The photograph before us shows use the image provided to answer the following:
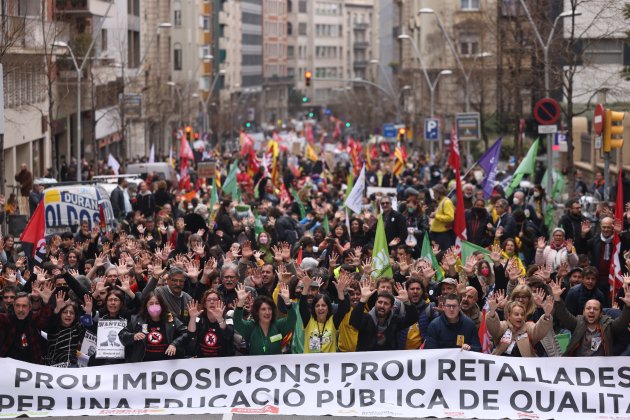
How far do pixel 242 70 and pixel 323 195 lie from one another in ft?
398

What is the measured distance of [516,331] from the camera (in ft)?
42.1

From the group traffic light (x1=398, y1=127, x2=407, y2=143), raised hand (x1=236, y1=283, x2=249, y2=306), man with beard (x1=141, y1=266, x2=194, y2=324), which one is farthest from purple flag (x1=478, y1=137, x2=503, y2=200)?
traffic light (x1=398, y1=127, x2=407, y2=143)

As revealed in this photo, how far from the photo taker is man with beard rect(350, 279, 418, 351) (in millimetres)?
13289

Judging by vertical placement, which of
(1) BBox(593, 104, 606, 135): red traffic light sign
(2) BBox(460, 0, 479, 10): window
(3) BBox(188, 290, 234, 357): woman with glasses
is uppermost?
(2) BBox(460, 0, 479, 10): window

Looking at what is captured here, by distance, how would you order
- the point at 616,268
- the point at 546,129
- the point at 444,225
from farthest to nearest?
the point at 546,129
the point at 444,225
the point at 616,268

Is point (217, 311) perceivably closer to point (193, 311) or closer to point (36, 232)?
point (193, 311)

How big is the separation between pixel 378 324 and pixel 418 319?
0.42 metres

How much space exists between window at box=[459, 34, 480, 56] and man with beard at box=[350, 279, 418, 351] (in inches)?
2334

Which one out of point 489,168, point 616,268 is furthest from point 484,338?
point 489,168

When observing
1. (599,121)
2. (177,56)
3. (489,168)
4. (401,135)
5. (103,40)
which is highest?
(103,40)

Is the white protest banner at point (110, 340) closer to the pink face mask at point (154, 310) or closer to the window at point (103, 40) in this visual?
the pink face mask at point (154, 310)

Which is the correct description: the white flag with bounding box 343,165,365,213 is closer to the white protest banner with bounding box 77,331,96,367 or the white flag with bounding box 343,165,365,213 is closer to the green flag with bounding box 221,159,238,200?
the green flag with bounding box 221,159,238,200

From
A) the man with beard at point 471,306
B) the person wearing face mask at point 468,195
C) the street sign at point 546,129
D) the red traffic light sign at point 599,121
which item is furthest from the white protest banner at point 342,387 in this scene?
the street sign at point 546,129

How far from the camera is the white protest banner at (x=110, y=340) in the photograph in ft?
42.7
